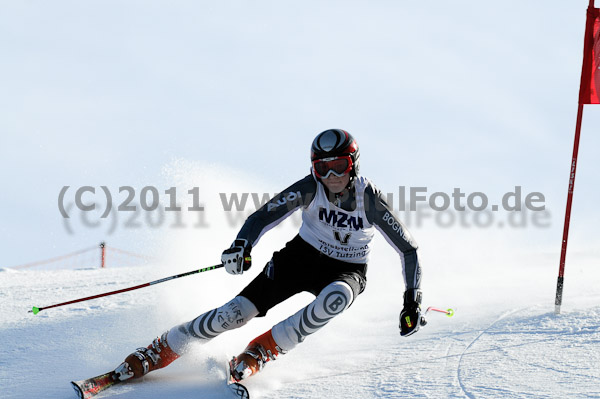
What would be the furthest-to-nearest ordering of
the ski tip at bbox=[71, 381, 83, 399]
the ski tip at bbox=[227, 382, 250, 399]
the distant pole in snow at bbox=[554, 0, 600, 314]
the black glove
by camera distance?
the distant pole in snow at bbox=[554, 0, 600, 314], the black glove, the ski tip at bbox=[71, 381, 83, 399], the ski tip at bbox=[227, 382, 250, 399]

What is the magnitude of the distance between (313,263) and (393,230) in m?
0.63

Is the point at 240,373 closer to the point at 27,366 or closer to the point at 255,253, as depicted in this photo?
the point at 27,366

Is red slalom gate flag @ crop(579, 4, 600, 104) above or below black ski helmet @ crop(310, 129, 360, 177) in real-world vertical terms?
above

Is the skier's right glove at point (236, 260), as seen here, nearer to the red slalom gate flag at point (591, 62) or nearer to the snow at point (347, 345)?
the snow at point (347, 345)

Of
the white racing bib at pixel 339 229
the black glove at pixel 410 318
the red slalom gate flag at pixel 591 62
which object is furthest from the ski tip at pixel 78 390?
the red slalom gate flag at pixel 591 62

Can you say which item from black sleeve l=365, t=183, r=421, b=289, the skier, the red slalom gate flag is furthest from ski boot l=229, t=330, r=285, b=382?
the red slalom gate flag

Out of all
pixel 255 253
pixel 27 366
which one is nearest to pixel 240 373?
pixel 27 366

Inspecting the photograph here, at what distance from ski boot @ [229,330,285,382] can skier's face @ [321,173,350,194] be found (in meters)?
1.08

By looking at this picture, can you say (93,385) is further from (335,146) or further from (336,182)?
(335,146)

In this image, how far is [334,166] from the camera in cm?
384

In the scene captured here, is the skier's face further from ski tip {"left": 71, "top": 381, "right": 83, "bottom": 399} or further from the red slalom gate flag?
the red slalom gate flag

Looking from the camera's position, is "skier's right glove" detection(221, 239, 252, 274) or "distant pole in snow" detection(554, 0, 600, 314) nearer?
"skier's right glove" detection(221, 239, 252, 274)

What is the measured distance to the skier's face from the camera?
387cm

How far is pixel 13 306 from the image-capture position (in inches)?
256
